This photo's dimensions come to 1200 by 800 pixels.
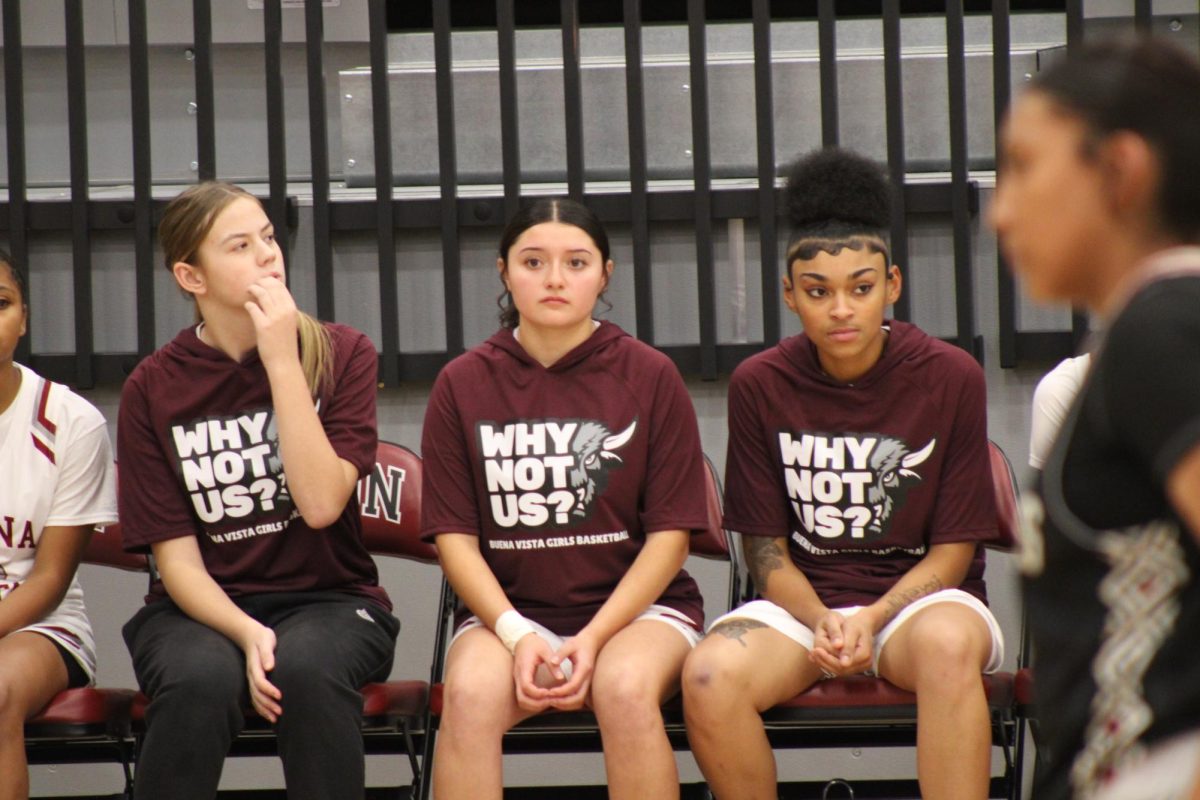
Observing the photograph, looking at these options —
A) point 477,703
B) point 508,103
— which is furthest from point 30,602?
point 508,103

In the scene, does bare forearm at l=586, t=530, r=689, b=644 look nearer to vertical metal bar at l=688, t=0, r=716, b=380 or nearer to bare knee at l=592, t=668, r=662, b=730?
bare knee at l=592, t=668, r=662, b=730

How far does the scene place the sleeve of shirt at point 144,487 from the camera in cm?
270

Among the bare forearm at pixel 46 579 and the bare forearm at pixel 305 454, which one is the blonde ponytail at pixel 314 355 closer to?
the bare forearm at pixel 305 454

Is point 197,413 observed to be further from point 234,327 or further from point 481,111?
point 481,111

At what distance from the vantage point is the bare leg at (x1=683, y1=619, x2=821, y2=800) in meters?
2.43

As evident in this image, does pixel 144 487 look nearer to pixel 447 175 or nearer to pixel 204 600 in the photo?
pixel 204 600

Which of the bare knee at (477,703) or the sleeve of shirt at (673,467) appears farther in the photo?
the sleeve of shirt at (673,467)

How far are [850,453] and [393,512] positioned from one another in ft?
3.39

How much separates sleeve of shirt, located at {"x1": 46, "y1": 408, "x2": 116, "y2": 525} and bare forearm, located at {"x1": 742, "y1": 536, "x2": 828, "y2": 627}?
1388 mm

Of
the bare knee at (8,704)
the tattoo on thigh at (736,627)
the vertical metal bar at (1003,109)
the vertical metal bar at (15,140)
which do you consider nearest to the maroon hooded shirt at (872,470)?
the tattoo on thigh at (736,627)

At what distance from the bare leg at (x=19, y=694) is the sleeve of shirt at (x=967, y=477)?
1800 mm

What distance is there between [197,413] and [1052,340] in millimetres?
2128

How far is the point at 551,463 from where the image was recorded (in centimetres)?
272

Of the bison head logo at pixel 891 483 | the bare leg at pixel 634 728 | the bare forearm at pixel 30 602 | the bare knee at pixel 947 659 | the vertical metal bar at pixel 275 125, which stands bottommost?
the bare leg at pixel 634 728
